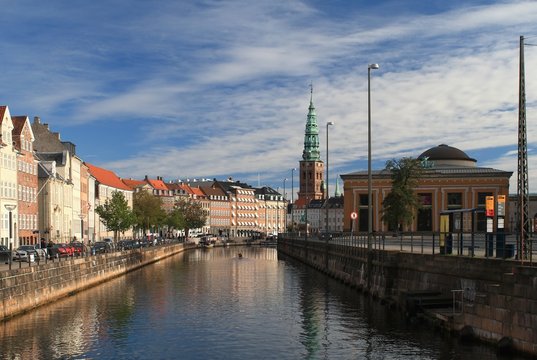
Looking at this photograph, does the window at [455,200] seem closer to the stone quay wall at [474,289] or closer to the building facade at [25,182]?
the building facade at [25,182]

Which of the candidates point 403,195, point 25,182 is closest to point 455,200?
point 403,195

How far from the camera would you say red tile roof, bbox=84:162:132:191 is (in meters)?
166

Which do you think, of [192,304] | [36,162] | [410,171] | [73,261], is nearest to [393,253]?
[192,304]

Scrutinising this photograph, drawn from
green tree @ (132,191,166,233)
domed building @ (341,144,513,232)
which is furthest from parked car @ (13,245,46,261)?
domed building @ (341,144,513,232)

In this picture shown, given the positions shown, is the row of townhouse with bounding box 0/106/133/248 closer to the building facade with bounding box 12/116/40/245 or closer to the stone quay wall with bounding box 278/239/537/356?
the building facade with bounding box 12/116/40/245

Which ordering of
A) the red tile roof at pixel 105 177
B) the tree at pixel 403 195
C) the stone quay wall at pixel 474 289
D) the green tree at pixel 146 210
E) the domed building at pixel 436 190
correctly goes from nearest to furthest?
1. the stone quay wall at pixel 474 289
2. the tree at pixel 403 195
3. the green tree at pixel 146 210
4. the domed building at pixel 436 190
5. the red tile roof at pixel 105 177

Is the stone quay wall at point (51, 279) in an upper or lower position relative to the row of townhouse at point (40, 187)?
lower

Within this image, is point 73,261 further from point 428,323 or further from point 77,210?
point 77,210

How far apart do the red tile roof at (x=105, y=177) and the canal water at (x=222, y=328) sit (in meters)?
112

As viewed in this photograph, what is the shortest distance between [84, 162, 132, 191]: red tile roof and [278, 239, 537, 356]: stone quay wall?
409ft

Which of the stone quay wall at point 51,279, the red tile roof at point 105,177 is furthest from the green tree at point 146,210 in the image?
the stone quay wall at point 51,279

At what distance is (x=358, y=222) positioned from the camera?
518ft

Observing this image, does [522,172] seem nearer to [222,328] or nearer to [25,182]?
[222,328]

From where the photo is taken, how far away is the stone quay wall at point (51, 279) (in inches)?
1506
